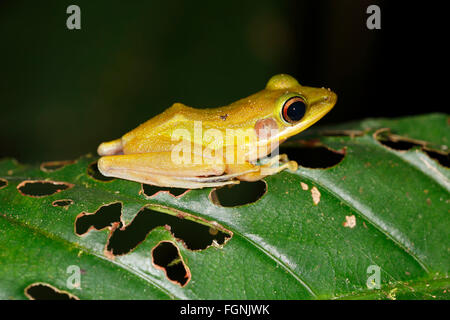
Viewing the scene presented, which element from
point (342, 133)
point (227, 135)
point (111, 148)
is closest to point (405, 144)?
point (342, 133)

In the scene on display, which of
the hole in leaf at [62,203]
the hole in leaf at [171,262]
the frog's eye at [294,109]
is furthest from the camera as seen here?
the frog's eye at [294,109]

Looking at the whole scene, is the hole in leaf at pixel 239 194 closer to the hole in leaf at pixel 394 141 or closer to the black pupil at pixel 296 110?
the black pupil at pixel 296 110

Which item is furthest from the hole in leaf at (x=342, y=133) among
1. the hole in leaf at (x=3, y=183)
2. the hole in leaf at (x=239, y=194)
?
the hole in leaf at (x=3, y=183)

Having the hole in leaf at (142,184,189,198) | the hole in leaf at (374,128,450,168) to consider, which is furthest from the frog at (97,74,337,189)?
the hole in leaf at (374,128,450,168)

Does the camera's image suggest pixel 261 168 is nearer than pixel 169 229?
No

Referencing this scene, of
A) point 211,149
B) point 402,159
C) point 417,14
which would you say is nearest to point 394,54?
point 417,14

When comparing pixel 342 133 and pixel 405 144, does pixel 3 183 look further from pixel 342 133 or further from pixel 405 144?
pixel 405 144
